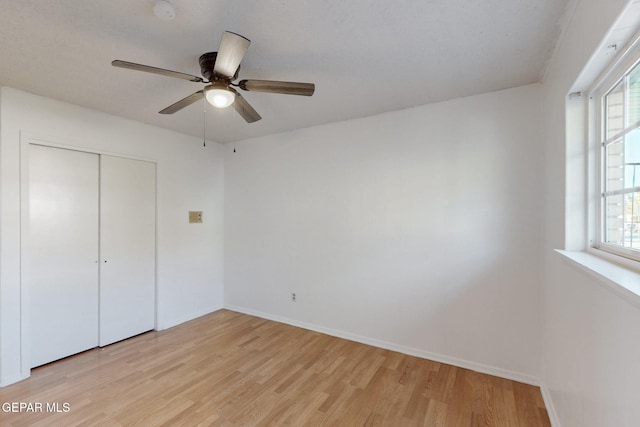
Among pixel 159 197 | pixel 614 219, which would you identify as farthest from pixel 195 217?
pixel 614 219

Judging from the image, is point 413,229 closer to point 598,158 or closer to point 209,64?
point 598,158

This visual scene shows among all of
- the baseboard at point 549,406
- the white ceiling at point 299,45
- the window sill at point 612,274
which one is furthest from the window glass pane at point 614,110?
the baseboard at point 549,406

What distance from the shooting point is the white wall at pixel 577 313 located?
93 cm

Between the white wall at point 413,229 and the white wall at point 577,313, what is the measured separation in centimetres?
21

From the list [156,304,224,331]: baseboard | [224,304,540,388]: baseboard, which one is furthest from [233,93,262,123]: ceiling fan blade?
[156,304,224,331]: baseboard

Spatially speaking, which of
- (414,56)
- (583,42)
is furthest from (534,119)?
(414,56)

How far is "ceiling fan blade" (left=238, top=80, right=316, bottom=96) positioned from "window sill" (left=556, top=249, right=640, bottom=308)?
63.7 inches

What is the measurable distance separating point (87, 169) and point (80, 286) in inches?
46.9

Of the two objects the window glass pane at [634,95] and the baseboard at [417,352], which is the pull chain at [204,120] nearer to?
the baseboard at [417,352]

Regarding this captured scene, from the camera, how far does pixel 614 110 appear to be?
1.32 meters

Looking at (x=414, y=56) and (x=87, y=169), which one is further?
(x=87, y=169)

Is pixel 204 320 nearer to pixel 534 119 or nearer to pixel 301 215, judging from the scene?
pixel 301 215

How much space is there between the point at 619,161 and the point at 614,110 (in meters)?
0.27

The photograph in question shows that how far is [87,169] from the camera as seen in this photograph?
9.15 ft
